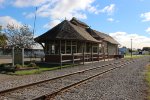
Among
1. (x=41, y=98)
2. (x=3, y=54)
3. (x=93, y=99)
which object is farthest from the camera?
(x=3, y=54)

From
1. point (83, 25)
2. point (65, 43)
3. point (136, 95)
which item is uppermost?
point (83, 25)

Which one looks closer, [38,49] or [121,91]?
[121,91]

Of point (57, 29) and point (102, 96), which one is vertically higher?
point (57, 29)

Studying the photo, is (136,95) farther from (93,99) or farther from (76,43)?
(76,43)

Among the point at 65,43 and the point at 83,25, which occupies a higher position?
the point at 83,25

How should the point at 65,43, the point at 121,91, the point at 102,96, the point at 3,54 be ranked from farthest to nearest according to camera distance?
the point at 3,54 < the point at 65,43 < the point at 121,91 < the point at 102,96

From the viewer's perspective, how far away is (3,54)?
62750 millimetres

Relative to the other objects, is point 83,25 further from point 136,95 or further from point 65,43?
point 136,95

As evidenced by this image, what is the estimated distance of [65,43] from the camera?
3338 centimetres

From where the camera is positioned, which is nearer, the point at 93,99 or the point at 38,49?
the point at 93,99

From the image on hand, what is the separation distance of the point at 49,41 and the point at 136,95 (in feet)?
78.1

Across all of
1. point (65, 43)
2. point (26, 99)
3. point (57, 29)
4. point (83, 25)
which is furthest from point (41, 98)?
point (83, 25)

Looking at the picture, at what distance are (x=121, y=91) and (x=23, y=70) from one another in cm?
1109

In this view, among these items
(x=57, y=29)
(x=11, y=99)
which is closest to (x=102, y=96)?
(x=11, y=99)
